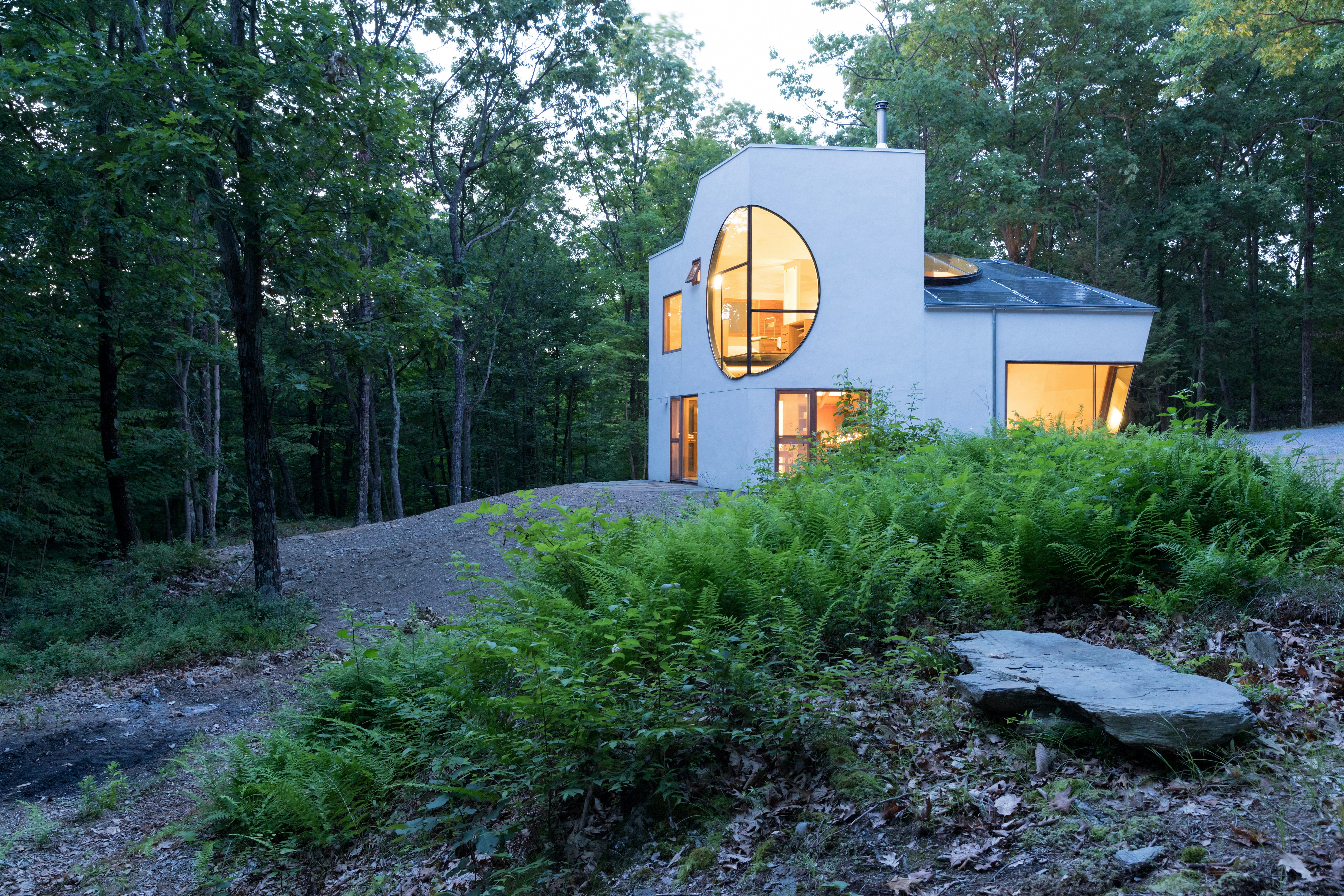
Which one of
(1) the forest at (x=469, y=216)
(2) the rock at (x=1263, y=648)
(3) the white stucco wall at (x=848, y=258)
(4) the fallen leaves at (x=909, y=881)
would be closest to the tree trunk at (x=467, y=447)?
(1) the forest at (x=469, y=216)

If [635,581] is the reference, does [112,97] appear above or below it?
above

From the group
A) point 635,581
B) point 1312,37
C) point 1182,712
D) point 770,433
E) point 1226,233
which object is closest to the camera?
point 1182,712

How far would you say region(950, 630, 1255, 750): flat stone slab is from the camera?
278 centimetres

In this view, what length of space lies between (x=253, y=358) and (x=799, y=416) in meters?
9.81

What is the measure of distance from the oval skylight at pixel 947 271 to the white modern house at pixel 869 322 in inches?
31.0

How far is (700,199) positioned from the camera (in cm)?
1802

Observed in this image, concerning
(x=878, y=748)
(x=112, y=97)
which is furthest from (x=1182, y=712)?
(x=112, y=97)

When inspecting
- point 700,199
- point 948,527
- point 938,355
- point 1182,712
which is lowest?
point 1182,712

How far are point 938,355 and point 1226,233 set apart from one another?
20762mm

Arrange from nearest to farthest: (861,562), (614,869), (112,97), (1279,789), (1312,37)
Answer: (1279,789), (614,869), (861,562), (112,97), (1312,37)

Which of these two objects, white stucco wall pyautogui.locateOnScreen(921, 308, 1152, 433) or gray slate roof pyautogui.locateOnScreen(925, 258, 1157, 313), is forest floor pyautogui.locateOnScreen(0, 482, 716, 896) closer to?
white stucco wall pyautogui.locateOnScreen(921, 308, 1152, 433)

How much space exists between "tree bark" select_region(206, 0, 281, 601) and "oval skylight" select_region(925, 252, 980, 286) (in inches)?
491

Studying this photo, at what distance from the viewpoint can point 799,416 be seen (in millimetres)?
15883

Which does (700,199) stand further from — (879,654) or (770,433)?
(879,654)
